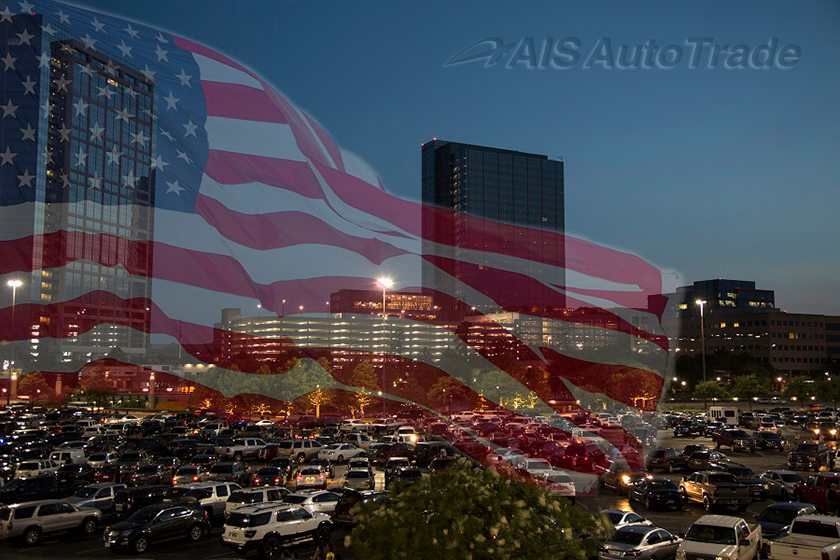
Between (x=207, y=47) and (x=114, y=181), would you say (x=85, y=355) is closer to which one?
(x=114, y=181)

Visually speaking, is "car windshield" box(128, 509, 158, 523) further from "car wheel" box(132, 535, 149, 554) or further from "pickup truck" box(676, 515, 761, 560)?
"pickup truck" box(676, 515, 761, 560)

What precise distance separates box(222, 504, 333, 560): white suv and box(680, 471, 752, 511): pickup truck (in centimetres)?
1560

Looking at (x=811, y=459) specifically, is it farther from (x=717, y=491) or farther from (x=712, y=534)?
(x=712, y=534)

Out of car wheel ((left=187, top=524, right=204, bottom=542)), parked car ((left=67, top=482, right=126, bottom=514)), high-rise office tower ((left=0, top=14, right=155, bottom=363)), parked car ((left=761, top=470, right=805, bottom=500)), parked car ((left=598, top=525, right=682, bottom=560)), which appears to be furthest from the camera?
high-rise office tower ((left=0, top=14, right=155, bottom=363))

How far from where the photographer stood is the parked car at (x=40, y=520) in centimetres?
2244

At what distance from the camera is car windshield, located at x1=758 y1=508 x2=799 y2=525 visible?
21.8m

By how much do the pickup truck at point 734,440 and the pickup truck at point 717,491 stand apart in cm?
2589

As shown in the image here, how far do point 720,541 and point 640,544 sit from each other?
2029 millimetres

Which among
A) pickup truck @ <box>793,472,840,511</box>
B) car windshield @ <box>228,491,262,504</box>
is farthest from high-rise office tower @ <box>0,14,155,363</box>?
pickup truck @ <box>793,472,840,511</box>

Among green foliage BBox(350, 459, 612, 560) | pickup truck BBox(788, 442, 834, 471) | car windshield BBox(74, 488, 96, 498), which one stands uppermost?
green foliage BBox(350, 459, 612, 560)

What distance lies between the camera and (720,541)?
1834 cm

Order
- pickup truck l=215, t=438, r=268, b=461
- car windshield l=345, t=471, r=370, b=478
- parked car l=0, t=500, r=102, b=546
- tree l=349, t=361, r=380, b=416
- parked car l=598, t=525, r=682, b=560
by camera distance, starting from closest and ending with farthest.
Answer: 1. parked car l=598, t=525, r=682, b=560
2. parked car l=0, t=500, r=102, b=546
3. car windshield l=345, t=471, r=370, b=478
4. pickup truck l=215, t=438, r=268, b=461
5. tree l=349, t=361, r=380, b=416

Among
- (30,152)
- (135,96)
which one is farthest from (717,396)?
(135,96)

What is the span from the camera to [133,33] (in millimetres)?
35250
